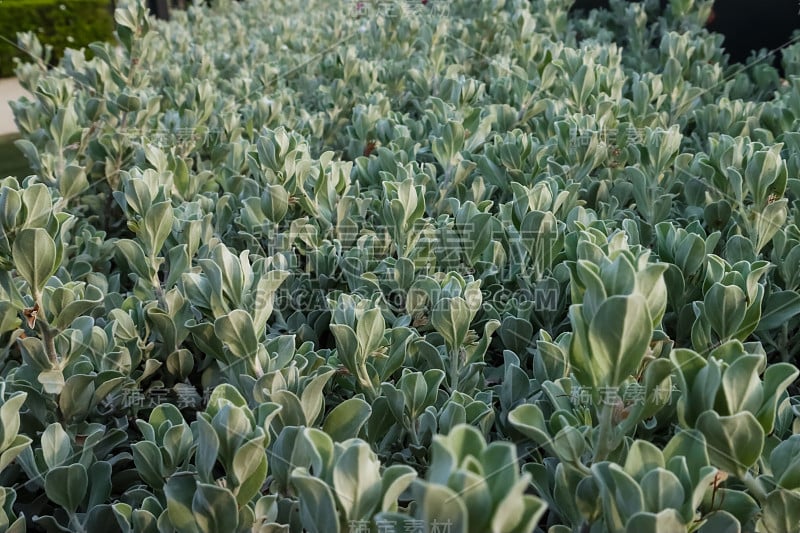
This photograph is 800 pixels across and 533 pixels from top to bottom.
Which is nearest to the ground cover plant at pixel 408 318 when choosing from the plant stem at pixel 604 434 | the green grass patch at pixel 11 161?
the plant stem at pixel 604 434

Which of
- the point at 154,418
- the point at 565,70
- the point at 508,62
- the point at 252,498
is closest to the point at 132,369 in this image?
the point at 154,418

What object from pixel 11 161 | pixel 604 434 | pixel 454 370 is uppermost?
pixel 604 434

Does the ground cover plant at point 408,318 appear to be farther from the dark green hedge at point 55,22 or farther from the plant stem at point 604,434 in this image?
the dark green hedge at point 55,22

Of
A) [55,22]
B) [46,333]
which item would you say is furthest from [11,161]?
[55,22]

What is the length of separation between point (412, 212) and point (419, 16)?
3.28 metres

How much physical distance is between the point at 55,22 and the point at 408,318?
51.9 ft

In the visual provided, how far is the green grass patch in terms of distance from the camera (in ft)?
19.5

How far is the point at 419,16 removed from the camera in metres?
4.61

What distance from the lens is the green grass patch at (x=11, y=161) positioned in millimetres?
5940

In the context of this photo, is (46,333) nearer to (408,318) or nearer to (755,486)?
(408,318)

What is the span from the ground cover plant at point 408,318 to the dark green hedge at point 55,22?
13173mm

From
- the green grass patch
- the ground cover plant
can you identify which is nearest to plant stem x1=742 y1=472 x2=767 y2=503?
the ground cover plant

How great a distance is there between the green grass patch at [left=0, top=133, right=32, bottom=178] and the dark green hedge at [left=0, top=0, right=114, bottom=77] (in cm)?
735

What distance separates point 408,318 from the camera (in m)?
1.45
